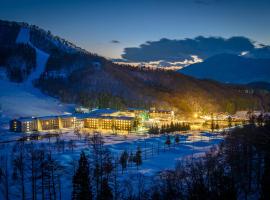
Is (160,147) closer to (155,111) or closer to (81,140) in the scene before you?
(81,140)

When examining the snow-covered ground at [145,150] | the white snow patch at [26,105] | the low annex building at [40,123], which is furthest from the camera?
the white snow patch at [26,105]

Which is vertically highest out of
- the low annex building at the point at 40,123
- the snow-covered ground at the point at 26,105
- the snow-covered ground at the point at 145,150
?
the snow-covered ground at the point at 26,105

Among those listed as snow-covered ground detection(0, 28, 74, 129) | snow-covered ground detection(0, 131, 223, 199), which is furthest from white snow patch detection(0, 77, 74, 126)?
snow-covered ground detection(0, 131, 223, 199)

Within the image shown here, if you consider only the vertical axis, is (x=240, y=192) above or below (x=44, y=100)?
below

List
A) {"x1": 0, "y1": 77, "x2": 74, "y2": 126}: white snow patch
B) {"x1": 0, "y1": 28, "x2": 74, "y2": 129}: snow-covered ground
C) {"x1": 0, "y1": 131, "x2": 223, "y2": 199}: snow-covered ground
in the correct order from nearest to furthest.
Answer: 1. {"x1": 0, "y1": 131, "x2": 223, "y2": 199}: snow-covered ground
2. {"x1": 0, "y1": 28, "x2": 74, "y2": 129}: snow-covered ground
3. {"x1": 0, "y1": 77, "x2": 74, "y2": 126}: white snow patch

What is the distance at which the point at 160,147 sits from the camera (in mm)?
84625

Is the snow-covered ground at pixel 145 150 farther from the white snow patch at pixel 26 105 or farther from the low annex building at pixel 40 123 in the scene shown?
the white snow patch at pixel 26 105

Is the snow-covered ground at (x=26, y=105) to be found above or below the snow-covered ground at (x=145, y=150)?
above

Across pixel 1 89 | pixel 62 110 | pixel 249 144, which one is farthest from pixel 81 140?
pixel 1 89

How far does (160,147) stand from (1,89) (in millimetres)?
146785

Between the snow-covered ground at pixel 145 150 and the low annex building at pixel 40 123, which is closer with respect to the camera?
the snow-covered ground at pixel 145 150

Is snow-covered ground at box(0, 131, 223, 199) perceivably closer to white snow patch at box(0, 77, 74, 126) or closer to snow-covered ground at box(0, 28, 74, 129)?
snow-covered ground at box(0, 28, 74, 129)

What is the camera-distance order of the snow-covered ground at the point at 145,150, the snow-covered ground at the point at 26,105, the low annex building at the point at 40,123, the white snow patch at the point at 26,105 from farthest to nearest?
the white snow patch at the point at 26,105 < the snow-covered ground at the point at 26,105 < the low annex building at the point at 40,123 < the snow-covered ground at the point at 145,150

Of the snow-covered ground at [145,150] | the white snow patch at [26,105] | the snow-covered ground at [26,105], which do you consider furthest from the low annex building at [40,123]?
the white snow patch at [26,105]
